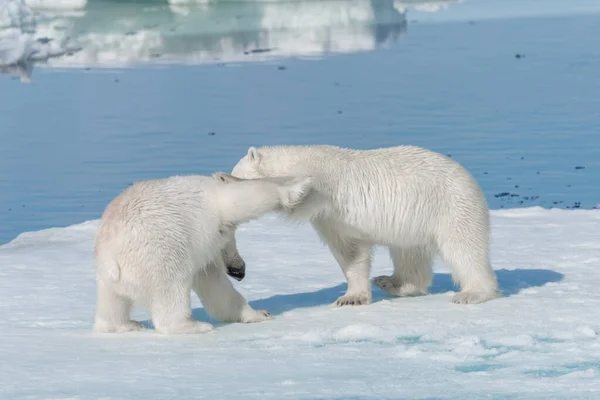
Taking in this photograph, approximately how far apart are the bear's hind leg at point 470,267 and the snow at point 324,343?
125 mm

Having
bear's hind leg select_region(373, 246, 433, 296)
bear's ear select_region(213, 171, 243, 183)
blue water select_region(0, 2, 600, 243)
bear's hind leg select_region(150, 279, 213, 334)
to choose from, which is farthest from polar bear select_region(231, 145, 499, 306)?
blue water select_region(0, 2, 600, 243)

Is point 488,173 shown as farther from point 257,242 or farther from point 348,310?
point 348,310

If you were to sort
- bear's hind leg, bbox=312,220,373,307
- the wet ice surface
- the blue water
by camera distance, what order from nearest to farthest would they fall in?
the wet ice surface < bear's hind leg, bbox=312,220,373,307 < the blue water

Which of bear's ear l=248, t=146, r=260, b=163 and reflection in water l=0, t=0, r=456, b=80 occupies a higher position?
bear's ear l=248, t=146, r=260, b=163

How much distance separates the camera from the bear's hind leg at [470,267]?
6016 millimetres

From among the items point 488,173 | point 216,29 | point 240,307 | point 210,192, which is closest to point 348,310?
point 240,307

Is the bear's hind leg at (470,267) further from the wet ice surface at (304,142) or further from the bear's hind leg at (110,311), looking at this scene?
the bear's hind leg at (110,311)

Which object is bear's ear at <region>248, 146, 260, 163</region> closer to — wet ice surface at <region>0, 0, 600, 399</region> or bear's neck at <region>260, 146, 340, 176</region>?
bear's neck at <region>260, 146, 340, 176</region>

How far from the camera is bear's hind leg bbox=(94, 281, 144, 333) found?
5.46 m

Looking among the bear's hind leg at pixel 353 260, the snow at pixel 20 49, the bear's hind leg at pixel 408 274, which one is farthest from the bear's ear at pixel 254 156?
the snow at pixel 20 49

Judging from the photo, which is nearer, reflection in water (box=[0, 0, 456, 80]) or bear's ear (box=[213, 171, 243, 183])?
bear's ear (box=[213, 171, 243, 183])

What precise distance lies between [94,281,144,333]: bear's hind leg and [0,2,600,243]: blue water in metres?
5.88

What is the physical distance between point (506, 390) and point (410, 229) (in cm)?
194

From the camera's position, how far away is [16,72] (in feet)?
76.8
